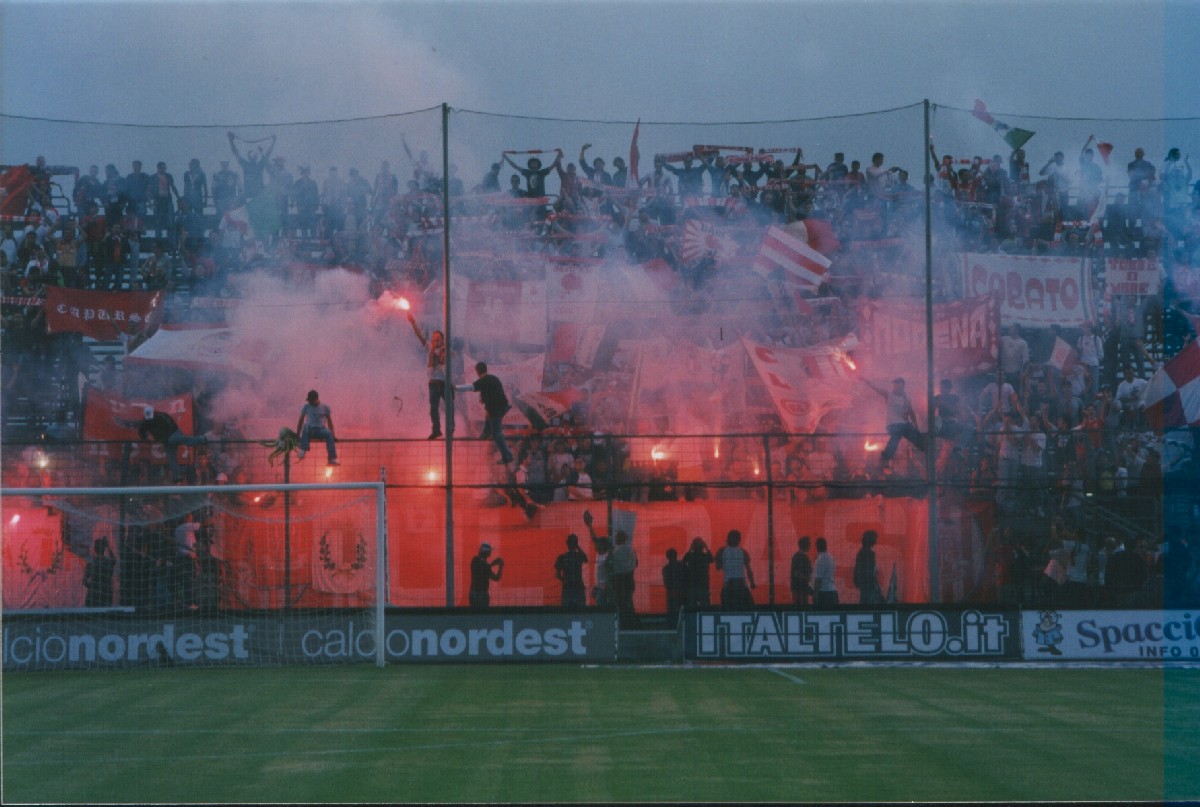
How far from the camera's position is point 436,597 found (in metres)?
20.1

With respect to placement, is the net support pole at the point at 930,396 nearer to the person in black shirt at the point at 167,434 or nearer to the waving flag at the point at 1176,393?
the waving flag at the point at 1176,393

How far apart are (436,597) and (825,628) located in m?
5.77

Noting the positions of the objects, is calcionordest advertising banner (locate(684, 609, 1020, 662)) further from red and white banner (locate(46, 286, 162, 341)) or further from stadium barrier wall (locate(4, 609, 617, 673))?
red and white banner (locate(46, 286, 162, 341))

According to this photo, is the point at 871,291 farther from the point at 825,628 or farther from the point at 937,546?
the point at 825,628

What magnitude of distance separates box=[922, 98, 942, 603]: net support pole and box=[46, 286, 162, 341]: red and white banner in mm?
12220

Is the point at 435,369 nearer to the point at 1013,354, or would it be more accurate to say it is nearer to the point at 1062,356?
the point at 1013,354

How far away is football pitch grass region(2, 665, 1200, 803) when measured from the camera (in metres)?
9.29

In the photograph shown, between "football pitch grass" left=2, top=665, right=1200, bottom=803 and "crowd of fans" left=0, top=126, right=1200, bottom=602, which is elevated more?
"crowd of fans" left=0, top=126, right=1200, bottom=602

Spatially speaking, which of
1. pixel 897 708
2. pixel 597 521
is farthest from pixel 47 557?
pixel 897 708

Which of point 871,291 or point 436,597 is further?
point 871,291

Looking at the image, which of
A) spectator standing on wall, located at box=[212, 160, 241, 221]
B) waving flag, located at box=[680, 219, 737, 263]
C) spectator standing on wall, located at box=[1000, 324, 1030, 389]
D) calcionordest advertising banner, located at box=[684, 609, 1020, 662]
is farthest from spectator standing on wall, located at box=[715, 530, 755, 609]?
spectator standing on wall, located at box=[212, 160, 241, 221]

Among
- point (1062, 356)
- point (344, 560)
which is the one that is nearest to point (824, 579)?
point (1062, 356)

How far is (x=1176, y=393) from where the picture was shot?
20.9 m

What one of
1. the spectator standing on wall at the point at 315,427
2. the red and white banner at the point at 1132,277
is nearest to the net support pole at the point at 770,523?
the red and white banner at the point at 1132,277
